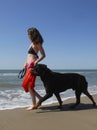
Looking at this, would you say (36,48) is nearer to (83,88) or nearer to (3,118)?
(83,88)

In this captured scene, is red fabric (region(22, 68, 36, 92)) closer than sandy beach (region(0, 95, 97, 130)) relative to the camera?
No

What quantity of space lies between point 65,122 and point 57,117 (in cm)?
42

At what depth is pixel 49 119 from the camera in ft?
14.3

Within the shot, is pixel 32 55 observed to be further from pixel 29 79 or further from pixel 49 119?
pixel 49 119

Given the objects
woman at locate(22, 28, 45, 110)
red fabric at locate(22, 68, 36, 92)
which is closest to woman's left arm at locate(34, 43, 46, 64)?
woman at locate(22, 28, 45, 110)

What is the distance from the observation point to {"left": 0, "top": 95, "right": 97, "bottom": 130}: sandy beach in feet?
12.6

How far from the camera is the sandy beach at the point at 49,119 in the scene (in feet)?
12.6

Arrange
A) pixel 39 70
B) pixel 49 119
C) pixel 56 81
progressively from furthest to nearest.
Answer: pixel 56 81
pixel 39 70
pixel 49 119

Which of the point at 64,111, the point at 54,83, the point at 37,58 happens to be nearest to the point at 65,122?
the point at 64,111

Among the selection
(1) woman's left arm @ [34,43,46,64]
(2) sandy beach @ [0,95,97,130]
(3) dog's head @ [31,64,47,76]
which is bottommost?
(2) sandy beach @ [0,95,97,130]

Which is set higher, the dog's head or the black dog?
the dog's head

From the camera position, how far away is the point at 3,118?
175 inches

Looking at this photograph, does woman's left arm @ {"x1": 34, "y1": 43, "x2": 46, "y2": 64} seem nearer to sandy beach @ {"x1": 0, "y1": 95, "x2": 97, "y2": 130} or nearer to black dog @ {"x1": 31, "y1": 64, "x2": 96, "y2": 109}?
black dog @ {"x1": 31, "y1": 64, "x2": 96, "y2": 109}

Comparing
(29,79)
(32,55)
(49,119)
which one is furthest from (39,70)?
(49,119)
